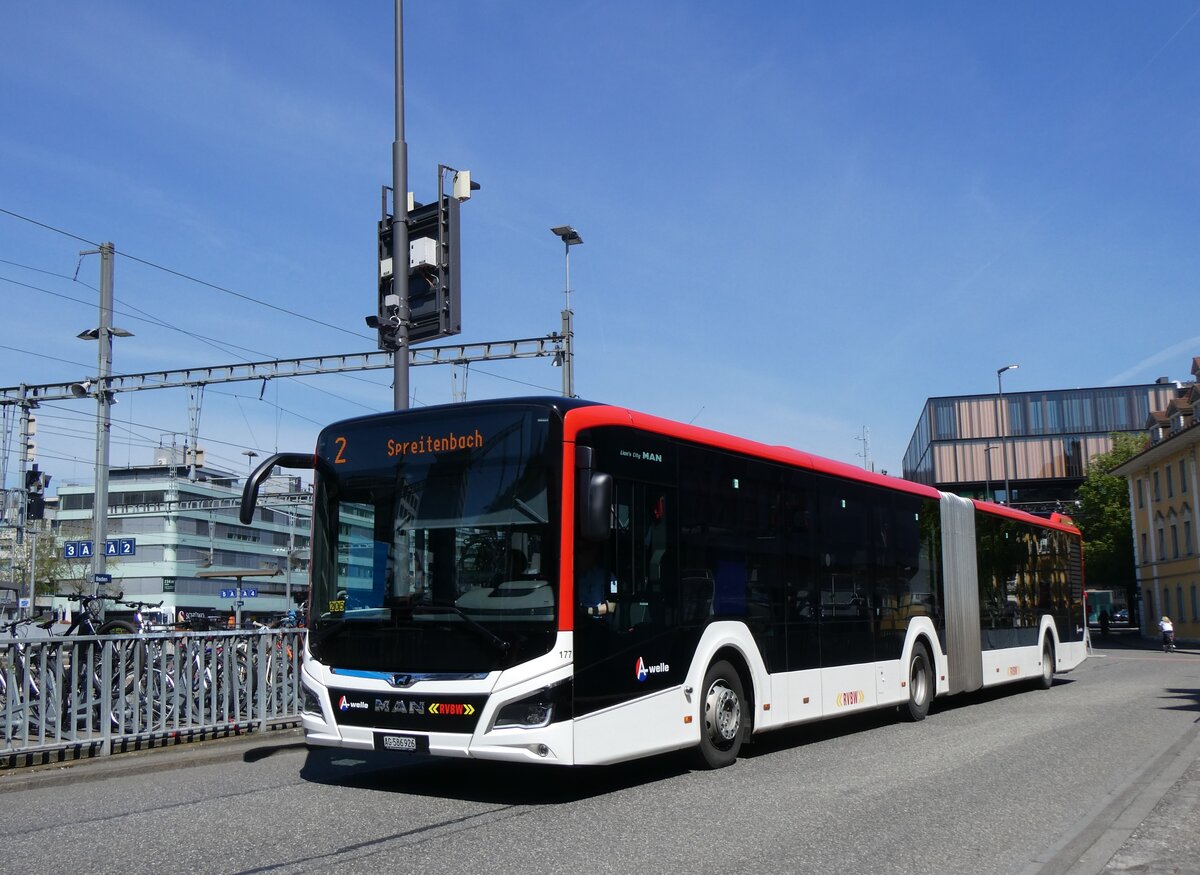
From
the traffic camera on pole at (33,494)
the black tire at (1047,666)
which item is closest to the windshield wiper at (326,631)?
the black tire at (1047,666)

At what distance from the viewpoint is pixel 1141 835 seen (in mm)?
7199

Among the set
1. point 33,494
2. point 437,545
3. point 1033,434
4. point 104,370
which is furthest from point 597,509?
point 1033,434

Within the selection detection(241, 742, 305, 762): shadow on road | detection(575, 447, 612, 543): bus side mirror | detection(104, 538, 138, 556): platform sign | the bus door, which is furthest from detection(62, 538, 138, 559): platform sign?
detection(575, 447, 612, 543): bus side mirror

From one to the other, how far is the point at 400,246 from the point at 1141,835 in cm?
1030

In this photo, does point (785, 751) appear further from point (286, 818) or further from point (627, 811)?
A: point (286, 818)

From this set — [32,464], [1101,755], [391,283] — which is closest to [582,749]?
[1101,755]

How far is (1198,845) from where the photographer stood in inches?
271

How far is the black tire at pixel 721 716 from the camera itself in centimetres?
1026

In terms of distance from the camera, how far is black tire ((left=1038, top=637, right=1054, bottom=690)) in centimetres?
2081

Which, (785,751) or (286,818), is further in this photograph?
(785,751)

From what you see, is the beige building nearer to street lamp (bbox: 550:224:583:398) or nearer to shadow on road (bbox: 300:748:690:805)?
street lamp (bbox: 550:224:583:398)

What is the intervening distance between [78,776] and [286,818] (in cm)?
305

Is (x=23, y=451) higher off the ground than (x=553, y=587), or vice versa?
(x=23, y=451)

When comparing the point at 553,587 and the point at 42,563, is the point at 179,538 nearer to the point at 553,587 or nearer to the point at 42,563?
the point at 42,563
